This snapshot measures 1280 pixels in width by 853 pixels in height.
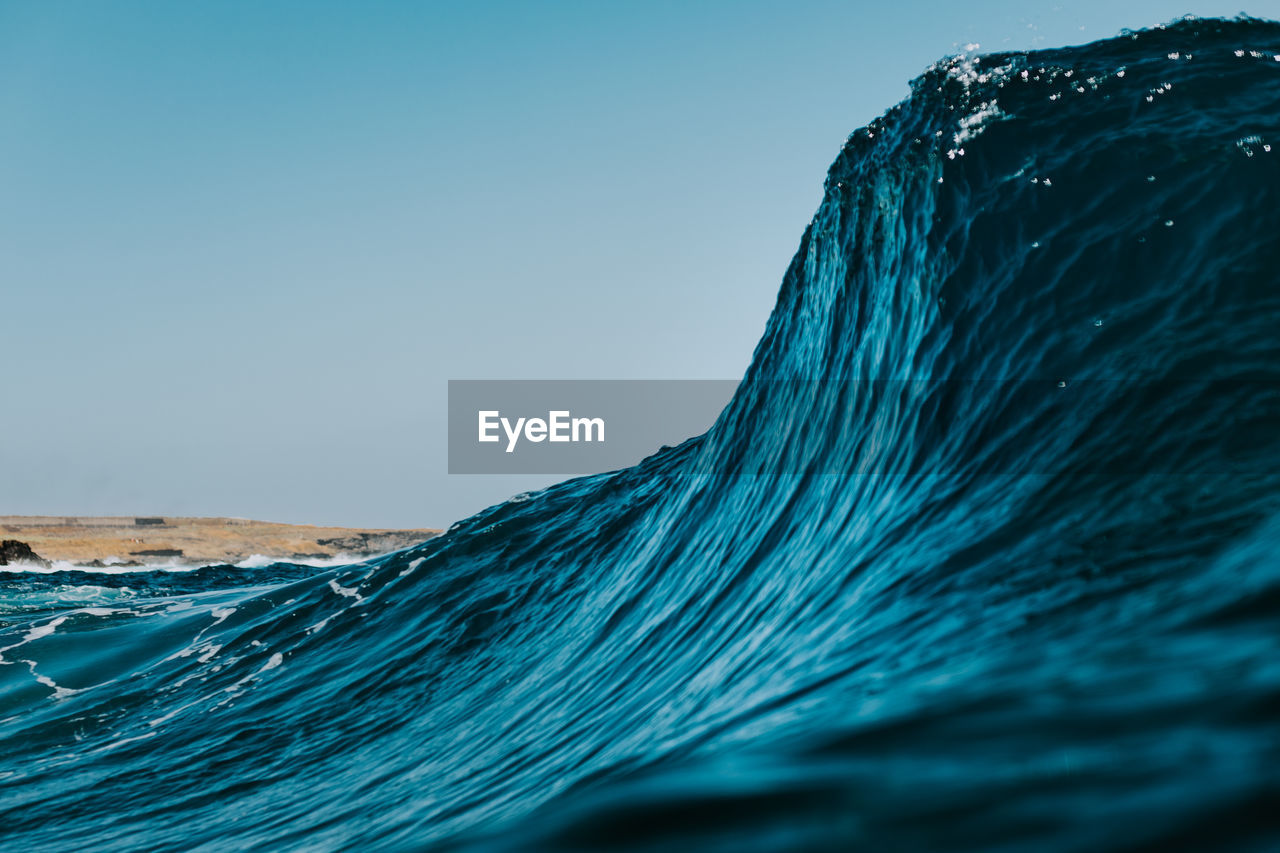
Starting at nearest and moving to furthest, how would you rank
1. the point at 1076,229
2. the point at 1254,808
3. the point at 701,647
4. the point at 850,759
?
the point at 1254,808 → the point at 850,759 → the point at 701,647 → the point at 1076,229

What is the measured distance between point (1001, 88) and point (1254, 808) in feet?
18.1

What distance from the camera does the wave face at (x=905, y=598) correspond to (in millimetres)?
1574

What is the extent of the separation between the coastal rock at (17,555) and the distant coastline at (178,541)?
2 centimetres

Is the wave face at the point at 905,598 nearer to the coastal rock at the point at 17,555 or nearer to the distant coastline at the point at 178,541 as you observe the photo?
the coastal rock at the point at 17,555

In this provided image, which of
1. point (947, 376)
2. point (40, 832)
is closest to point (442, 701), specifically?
point (40, 832)

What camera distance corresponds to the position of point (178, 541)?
3422cm

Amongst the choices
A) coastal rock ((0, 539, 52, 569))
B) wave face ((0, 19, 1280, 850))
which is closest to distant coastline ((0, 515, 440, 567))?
coastal rock ((0, 539, 52, 569))

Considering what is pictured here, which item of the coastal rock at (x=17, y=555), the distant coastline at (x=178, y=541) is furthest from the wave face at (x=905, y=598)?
the distant coastline at (x=178, y=541)

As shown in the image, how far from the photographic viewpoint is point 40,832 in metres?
4.82

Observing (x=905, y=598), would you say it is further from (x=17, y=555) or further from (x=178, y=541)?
(x=178, y=541)

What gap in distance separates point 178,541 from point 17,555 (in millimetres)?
6803

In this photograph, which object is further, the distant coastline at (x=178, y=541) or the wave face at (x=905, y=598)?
the distant coastline at (x=178, y=541)

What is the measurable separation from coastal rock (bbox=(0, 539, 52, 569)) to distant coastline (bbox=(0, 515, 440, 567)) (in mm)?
24

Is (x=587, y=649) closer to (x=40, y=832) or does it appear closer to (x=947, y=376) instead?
(x=947, y=376)
